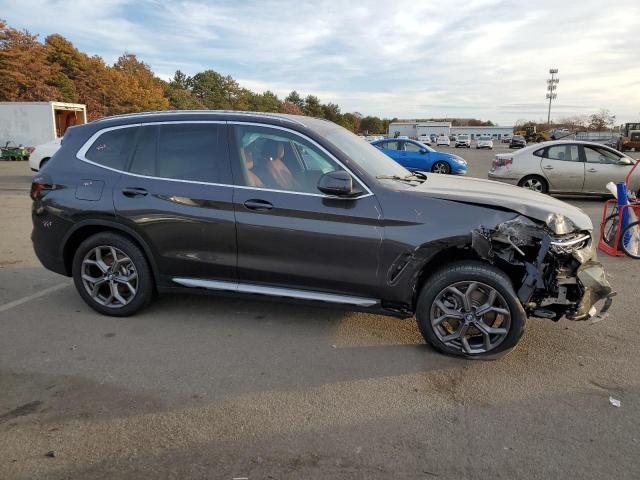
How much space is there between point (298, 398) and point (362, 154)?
2190mm

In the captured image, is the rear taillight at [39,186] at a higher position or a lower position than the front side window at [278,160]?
lower

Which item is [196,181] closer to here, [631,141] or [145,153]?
[145,153]

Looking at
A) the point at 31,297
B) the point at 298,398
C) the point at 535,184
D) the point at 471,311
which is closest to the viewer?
the point at 298,398

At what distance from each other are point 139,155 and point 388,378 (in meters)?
2.92

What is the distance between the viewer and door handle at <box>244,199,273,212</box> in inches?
153

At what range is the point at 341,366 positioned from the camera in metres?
3.59

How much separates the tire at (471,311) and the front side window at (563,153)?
955 centimetres

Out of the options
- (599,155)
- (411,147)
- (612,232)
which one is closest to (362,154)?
(612,232)

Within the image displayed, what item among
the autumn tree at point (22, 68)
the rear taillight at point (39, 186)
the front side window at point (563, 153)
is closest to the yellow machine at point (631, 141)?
the front side window at point (563, 153)

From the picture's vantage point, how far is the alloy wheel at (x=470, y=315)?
3578mm

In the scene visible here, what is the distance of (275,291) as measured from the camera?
399 cm

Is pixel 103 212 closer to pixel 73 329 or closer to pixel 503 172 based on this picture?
pixel 73 329

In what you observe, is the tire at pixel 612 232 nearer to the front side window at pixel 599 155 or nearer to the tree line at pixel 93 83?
the front side window at pixel 599 155

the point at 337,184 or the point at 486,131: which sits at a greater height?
the point at 486,131
